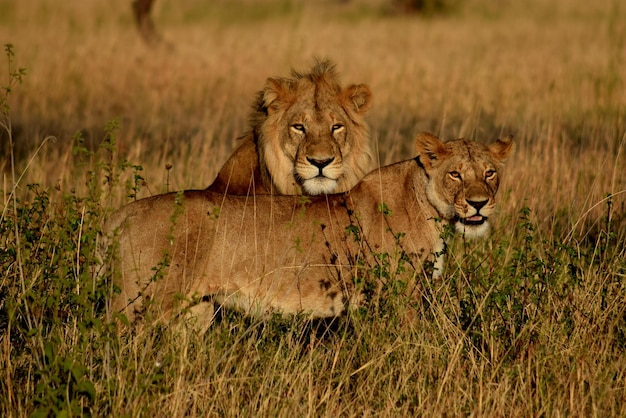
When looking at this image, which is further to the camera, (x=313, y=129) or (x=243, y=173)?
(x=243, y=173)

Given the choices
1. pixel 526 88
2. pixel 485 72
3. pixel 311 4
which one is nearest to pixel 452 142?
pixel 526 88

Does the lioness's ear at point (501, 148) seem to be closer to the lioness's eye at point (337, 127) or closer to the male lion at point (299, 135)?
the male lion at point (299, 135)

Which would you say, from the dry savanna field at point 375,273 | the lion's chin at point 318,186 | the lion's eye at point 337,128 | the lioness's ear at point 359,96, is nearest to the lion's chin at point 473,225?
the dry savanna field at point 375,273

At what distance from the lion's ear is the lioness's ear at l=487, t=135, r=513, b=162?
151 centimetres

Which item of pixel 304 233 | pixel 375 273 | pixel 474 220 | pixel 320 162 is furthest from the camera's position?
pixel 320 162

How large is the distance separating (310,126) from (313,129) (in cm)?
3

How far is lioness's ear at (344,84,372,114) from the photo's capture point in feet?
19.7

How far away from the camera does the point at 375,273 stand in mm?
4598

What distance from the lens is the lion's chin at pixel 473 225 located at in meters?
4.75

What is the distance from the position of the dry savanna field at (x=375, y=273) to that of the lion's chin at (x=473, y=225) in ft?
0.52

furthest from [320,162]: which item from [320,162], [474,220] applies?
[474,220]

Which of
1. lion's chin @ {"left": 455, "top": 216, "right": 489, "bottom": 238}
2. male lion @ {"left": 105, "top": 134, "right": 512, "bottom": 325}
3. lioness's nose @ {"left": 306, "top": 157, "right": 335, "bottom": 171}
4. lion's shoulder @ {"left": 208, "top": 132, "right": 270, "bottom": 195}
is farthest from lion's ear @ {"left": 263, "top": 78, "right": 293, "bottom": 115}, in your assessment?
lion's chin @ {"left": 455, "top": 216, "right": 489, "bottom": 238}

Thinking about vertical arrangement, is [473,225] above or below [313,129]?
below

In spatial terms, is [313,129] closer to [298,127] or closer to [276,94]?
[298,127]
